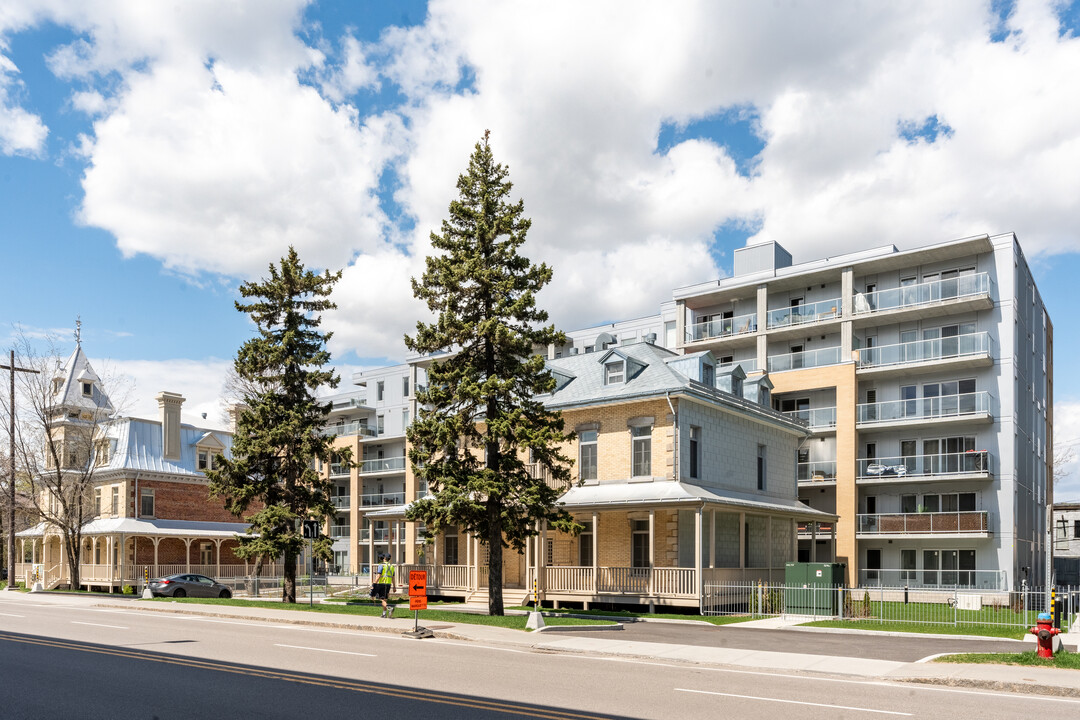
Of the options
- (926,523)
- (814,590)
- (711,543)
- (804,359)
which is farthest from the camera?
(804,359)

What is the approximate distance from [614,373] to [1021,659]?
20174 mm

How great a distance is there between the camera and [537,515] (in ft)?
84.8

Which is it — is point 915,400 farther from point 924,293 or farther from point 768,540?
point 768,540

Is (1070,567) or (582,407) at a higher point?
(582,407)

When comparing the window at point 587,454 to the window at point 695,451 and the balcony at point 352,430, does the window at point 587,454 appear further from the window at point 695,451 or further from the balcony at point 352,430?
the balcony at point 352,430

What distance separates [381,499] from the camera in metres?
69.1

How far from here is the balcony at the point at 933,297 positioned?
4219 cm

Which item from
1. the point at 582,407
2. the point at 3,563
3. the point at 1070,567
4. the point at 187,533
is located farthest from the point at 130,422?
the point at 1070,567

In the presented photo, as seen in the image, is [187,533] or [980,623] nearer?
[980,623]

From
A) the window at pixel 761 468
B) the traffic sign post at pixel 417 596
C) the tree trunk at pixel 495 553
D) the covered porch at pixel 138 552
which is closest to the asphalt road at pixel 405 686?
the traffic sign post at pixel 417 596

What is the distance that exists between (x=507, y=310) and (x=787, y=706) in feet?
51.6

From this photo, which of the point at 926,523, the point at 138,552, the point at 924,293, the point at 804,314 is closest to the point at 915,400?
the point at 924,293

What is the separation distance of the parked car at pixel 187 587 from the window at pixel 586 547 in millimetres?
18061

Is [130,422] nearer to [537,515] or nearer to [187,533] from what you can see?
[187,533]
